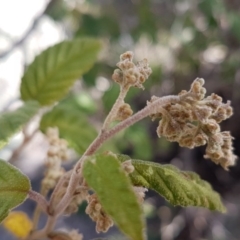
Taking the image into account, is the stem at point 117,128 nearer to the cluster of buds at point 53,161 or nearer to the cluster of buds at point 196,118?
the cluster of buds at point 196,118

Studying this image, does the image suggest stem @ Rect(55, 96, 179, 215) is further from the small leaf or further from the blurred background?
the blurred background

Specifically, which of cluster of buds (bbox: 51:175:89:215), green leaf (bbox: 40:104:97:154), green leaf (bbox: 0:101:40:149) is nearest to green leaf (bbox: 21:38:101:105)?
green leaf (bbox: 40:104:97:154)

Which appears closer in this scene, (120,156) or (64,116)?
(120,156)

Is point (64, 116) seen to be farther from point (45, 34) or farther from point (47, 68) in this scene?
point (45, 34)

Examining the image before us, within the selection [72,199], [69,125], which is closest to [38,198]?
[72,199]

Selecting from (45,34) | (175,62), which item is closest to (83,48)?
(45,34)

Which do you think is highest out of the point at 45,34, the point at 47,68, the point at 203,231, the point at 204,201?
the point at 45,34
